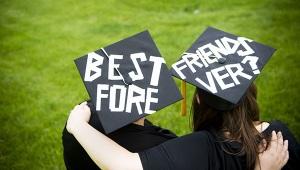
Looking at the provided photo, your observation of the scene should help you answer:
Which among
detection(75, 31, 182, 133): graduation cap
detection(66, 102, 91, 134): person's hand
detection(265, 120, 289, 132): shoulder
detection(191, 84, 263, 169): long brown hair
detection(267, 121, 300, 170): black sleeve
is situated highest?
detection(75, 31, 182, 133): graduation cap

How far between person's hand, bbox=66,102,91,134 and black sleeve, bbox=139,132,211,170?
0.41 m

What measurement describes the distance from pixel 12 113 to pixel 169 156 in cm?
339

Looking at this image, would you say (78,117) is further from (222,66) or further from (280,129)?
(280,129)

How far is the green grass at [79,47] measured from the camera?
450 cm

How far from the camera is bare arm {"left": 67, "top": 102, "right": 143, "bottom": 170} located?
202 centimetres

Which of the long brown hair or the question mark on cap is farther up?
the question mark on cap

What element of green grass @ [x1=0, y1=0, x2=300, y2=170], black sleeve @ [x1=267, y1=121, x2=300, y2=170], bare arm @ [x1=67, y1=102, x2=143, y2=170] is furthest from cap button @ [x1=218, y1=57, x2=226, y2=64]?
green grass @ [x1=0, y1=0, x2=300, y2=170]

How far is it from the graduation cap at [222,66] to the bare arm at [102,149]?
0.71 meters

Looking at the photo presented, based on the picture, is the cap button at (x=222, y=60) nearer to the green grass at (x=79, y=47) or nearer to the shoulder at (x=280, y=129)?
the shoulder at (x=280, y=129)

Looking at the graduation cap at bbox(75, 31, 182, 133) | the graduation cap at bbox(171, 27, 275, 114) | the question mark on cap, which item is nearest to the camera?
the graduation cap at bbox(75, 31, 182, 133)

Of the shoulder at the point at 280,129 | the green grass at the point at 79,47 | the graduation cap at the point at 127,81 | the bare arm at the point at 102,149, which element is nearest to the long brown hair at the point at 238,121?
the shoulder at the point at 280,129

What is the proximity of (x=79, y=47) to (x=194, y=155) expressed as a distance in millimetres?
4751

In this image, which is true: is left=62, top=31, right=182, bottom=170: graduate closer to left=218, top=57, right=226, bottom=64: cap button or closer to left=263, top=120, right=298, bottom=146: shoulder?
left=218, top=57, right=226, bottom=64: cap button

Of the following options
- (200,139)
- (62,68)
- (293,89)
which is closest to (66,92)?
(62,68)
